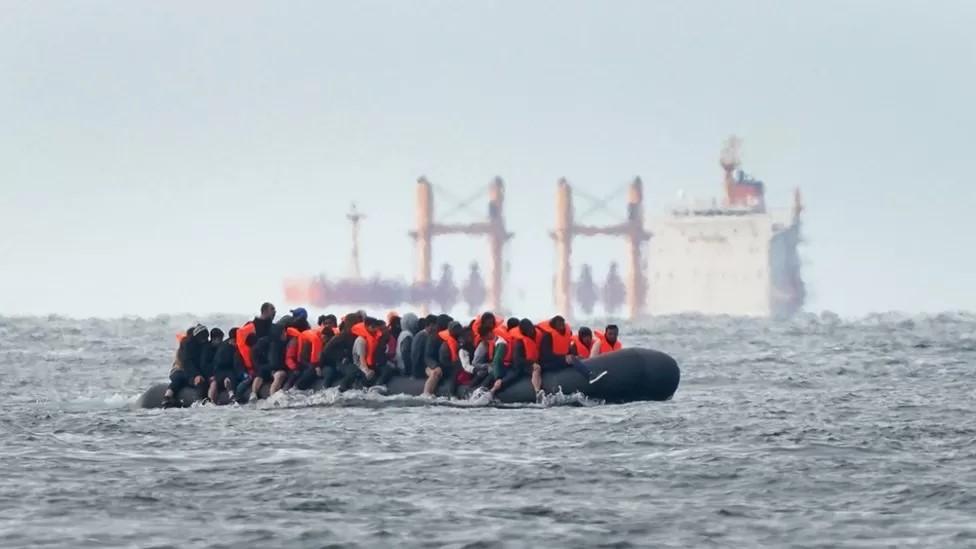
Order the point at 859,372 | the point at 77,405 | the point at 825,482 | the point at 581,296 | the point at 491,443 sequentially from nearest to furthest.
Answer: the point at 825,482 < the point at 491,443 < the point at 77,405 < the point at 859,372 < the point at 581,296

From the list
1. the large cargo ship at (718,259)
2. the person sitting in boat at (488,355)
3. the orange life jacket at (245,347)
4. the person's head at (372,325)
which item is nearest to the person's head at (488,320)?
the person sitting in boat at (488,355)

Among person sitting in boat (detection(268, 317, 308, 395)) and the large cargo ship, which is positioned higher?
the large cargo ship

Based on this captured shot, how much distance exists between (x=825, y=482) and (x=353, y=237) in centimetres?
16220

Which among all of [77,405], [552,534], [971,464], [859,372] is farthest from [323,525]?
[859,372]

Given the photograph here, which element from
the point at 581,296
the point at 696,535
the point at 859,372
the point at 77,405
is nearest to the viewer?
the point at 696,535

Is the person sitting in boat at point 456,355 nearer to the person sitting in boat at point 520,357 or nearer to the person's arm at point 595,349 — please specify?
the person sitting in boat at point 520,357

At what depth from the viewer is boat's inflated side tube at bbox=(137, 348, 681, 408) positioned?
1244 inches

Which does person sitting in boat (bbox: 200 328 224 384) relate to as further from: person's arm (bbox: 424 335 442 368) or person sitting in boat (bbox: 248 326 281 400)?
person's arm (bbox: 424 335 442 368)

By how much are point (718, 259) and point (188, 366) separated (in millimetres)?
107430

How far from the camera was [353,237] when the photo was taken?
183750 millimetres

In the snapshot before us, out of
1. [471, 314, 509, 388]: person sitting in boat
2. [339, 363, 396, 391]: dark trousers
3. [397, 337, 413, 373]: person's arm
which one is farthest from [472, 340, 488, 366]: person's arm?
[339, 363, 396, 391]: dark trousers

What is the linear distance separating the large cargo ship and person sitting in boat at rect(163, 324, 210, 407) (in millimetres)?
105919

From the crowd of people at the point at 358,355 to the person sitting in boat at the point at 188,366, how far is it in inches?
0.6

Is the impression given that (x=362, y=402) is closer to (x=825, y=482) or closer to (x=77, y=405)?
(x=77, y=405)
